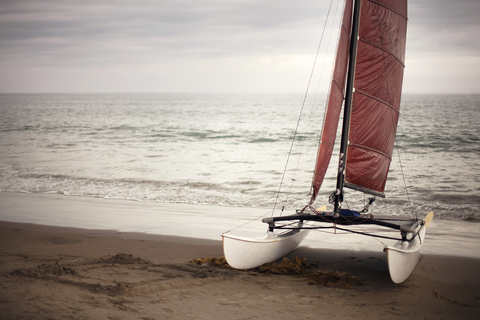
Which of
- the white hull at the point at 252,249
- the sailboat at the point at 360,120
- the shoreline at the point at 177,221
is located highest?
the sailboat at the point at 360,120

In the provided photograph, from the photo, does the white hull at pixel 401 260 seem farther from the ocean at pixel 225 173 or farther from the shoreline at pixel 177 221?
the ocean at pixel 225 173

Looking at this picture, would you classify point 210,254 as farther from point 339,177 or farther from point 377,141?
point 377,141

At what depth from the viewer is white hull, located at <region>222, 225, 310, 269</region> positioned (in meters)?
4.84

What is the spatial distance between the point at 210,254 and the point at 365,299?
8.36 ft

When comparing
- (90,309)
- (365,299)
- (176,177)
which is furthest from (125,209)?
(365,299)

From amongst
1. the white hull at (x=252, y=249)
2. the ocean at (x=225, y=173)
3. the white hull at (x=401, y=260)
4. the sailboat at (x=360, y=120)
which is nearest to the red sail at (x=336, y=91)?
the sailboat at (x=360, y=120)

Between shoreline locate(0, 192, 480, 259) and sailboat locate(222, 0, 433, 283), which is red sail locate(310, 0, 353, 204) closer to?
sailboat locate(222, 0, 433, 283)

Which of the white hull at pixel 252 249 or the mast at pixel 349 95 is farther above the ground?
the mast at pixel 349 95

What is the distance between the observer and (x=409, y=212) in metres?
9.91

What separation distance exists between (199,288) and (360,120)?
11.1 ft

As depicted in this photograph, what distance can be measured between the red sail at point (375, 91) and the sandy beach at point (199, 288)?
54.9 inches

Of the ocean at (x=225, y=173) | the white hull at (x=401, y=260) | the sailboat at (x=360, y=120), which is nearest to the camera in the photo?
the white hull at (x=401, y=260)

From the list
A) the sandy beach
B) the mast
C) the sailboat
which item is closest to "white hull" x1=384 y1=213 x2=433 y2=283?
the sailboat

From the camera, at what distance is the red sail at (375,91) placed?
5676 millimetres
